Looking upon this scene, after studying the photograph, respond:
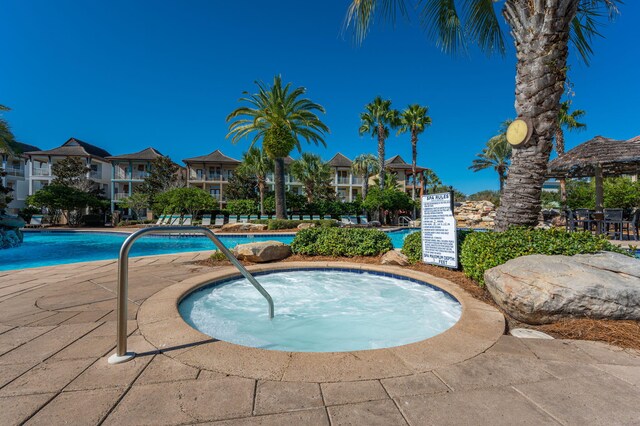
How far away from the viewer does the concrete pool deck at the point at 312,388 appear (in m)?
1.56

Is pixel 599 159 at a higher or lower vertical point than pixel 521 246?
higher

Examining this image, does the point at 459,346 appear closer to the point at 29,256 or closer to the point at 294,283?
the point at 294,283

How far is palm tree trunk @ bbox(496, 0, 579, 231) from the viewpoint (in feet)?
14.9

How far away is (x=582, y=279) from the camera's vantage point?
2943 millimetres

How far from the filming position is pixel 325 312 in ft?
15.0

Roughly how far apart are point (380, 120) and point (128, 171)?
1270 inches

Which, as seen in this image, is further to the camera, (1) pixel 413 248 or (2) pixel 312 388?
(1) pixel 413 248

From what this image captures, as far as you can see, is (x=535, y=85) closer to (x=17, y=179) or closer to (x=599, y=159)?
(x=599, y=159)

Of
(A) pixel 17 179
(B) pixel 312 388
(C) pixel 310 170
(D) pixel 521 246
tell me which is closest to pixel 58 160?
(A) pixel 17 179

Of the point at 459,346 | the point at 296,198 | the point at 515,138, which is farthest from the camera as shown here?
the point at 296,198

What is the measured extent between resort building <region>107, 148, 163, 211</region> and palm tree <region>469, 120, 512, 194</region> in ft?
127

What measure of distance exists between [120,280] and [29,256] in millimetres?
12422

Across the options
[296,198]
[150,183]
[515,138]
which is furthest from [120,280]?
[150,183]

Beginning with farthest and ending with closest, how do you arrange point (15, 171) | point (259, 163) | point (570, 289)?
point (15, 171)
point (259, 163)
point (570, 289)
